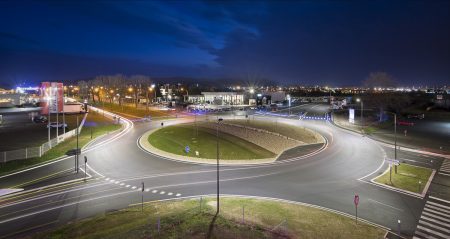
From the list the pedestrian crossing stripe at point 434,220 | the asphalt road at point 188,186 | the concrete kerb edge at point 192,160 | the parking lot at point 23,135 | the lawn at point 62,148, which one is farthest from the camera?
the parking lot at point 23,135

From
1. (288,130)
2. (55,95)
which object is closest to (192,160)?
(55,95)

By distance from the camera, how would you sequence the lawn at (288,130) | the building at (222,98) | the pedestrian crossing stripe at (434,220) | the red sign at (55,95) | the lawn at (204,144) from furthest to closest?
the building at (222,98)
the lawn at (288,130)
the lawn at (204,144)
the red sign at (55,95)
the pedestrian crossing stripe at (434,220)

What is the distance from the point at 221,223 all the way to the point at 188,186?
1052 centimetres

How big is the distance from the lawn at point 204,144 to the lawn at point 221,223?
20441 mm

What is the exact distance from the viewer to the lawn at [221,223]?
21.3 m

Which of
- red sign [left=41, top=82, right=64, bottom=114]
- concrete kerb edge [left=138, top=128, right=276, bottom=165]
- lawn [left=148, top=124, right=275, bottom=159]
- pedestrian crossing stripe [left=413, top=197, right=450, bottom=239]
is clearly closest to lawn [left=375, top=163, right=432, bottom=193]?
pedestrian crossing stripe [left=413, top=197, right=450, bottom=239]


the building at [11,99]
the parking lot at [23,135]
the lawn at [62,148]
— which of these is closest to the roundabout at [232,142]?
the lawn at [62,148]

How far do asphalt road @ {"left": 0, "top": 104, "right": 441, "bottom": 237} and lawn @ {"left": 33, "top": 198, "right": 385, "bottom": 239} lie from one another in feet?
8.07

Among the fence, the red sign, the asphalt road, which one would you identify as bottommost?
the asphalt road

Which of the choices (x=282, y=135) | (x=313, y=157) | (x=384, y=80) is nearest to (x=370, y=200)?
(x=313, y=157)

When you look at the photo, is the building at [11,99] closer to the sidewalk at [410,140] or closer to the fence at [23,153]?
the fence at [23,153]

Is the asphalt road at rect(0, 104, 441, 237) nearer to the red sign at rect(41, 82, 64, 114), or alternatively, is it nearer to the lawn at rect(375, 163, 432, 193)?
the lawn at rect(375, 163, 432, 193)

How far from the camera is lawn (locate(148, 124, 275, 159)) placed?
49.1 metres

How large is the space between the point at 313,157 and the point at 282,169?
863 centimetres
